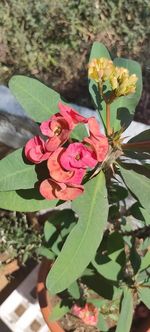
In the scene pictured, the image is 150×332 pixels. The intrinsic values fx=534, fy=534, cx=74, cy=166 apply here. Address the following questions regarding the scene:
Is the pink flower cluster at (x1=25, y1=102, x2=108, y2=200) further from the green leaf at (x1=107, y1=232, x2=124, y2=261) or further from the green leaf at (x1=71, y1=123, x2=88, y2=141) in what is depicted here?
the green leaf at (x1=107, y1=232, x2=124, y2=261)

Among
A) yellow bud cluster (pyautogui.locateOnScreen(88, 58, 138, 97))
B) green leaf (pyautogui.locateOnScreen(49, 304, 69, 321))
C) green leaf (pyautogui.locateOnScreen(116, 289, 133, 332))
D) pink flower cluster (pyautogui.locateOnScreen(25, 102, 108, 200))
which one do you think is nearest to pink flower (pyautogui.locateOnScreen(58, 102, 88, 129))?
pink flower cluster (pyautogui.locateOnScreen(25, 102, 108, 200))

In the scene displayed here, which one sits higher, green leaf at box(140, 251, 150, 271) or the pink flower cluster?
the pink flower cluster

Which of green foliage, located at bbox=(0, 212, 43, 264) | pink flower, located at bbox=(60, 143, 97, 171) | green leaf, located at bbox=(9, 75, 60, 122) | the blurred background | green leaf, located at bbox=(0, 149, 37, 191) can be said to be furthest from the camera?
the blurred background

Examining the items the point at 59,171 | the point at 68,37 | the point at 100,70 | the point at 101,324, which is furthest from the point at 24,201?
the point at 68,37

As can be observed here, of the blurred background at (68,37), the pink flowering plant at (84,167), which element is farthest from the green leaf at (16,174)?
the blurred background at (68,37)

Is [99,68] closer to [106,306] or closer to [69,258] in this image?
[69,258]

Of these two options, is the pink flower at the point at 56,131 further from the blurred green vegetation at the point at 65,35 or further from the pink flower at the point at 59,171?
the blurred green vegetation at the point at 65,35

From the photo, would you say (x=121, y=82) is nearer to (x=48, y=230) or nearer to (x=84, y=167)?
(x=84, y=167)
